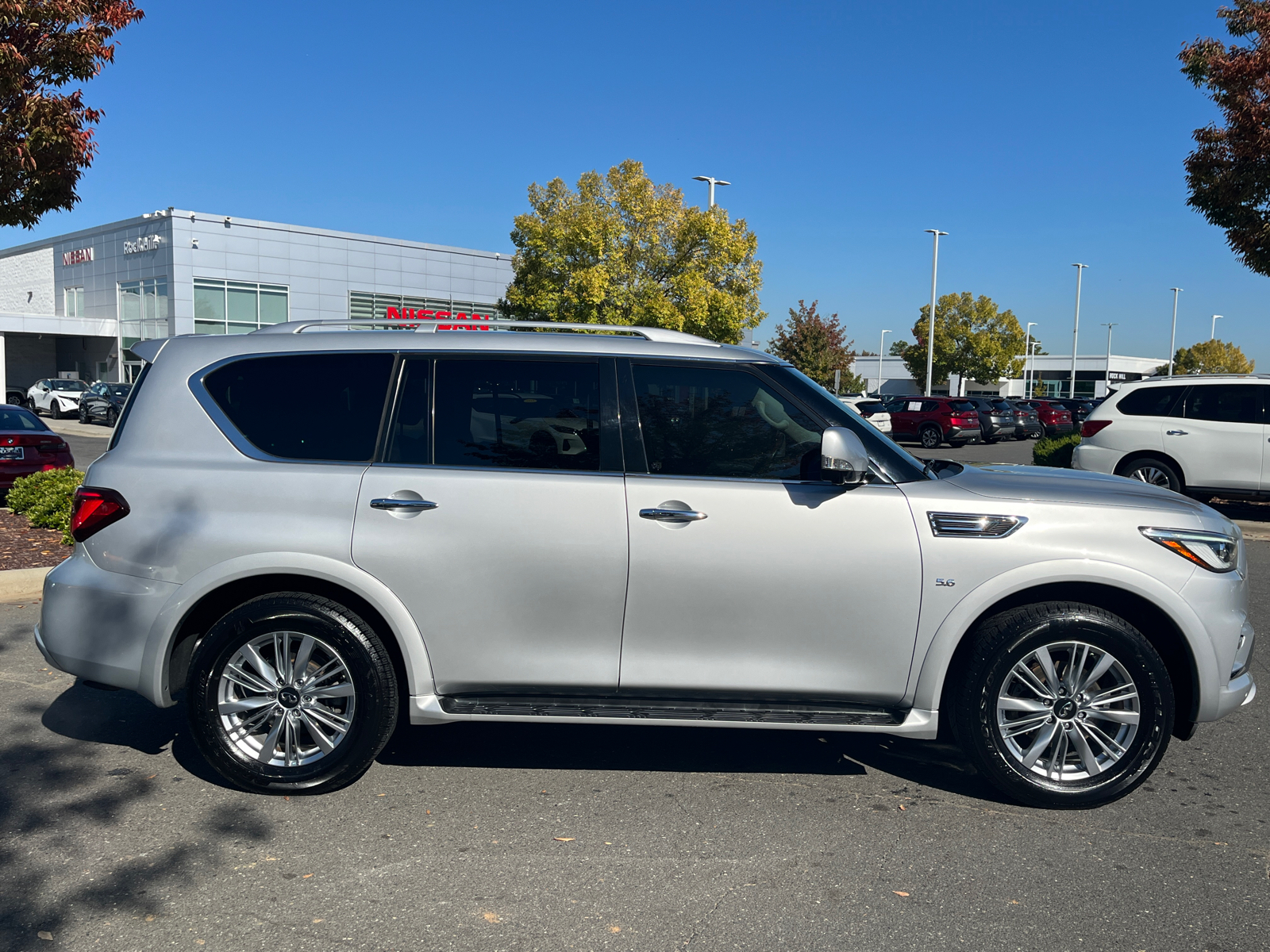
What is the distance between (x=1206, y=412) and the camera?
12.1 metres

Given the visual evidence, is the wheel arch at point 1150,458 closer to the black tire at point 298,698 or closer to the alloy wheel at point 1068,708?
the alloy wheel at point 1068,708

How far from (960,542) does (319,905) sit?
103 inches

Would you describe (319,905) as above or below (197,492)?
below

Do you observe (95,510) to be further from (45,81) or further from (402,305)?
(402,305)

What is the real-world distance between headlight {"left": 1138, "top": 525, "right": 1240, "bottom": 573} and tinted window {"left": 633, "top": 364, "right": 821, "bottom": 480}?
4.43 ft

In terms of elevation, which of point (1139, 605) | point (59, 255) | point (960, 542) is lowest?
point (1139, 605)

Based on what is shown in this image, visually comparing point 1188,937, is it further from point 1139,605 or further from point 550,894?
point 550,894

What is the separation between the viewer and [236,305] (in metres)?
39.8

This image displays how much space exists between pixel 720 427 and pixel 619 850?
166cm

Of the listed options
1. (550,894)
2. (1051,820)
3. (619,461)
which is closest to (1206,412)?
(1051,820)

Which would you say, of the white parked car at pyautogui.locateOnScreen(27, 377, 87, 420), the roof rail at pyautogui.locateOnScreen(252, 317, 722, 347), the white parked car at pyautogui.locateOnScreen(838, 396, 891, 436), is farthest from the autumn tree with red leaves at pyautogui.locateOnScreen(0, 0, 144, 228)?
the white parked car at pyautogui.locateOnScreen(27, 377, 87, 420)

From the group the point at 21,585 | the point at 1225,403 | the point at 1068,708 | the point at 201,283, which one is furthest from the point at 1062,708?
the point at 201,283

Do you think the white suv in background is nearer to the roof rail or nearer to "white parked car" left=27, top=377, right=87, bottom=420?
the roof rail

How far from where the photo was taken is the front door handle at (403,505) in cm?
392
